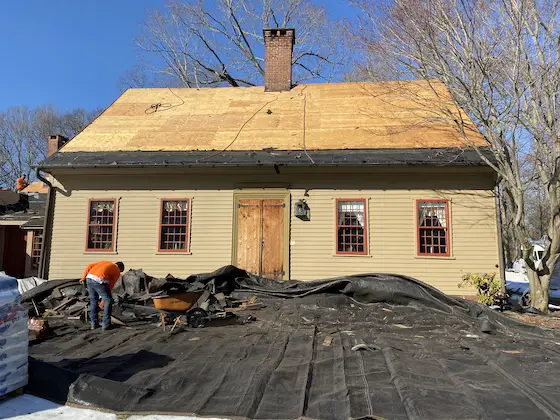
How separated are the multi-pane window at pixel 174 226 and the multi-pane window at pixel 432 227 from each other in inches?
254

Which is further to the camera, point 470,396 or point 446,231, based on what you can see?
point 446,231

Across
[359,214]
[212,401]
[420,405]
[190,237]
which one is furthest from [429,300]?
[190,237]

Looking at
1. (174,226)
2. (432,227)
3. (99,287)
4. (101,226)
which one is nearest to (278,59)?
(174,226)

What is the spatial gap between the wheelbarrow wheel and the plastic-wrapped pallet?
317 cm

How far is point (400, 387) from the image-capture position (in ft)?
11.9

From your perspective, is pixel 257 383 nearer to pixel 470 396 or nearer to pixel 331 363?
pixel 331 363

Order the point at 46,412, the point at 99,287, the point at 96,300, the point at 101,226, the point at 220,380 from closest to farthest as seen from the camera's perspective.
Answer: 1. the point at 46,412
2. the point at 220,380
3. the point at 99,287
4. the point at 96,300
5. the point at 101,226

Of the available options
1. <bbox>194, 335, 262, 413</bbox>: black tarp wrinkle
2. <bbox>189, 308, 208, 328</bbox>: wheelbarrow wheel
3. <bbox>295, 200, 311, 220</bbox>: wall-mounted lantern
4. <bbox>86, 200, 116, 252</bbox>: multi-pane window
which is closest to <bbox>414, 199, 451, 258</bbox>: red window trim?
<bbox>295, 200, 311, 220</bbox>: wall-mounted lantern

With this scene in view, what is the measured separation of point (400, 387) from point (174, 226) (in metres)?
8.43

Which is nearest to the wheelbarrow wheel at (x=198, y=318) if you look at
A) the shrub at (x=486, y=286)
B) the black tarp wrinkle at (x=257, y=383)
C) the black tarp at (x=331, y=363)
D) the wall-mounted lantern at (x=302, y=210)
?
the black tarp at (x=331, y=363)

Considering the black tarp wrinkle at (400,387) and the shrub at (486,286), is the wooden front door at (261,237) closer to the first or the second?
the shrub at (486,286)

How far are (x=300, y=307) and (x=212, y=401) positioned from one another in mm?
4323

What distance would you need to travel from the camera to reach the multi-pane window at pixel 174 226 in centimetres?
1077

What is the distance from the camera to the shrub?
9.06m
